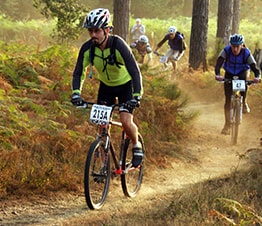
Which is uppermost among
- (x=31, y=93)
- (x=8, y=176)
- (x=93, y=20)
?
(x=93, y=20)

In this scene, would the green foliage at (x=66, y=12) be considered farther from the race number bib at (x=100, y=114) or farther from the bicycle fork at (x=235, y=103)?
the race number bib at (x=100, y=114)

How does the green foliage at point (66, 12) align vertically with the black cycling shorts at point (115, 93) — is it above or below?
above

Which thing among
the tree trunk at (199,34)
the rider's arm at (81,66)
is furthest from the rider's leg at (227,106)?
the tree trunk at (199,34)

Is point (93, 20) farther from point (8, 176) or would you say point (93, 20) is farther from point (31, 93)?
point (31, 93)

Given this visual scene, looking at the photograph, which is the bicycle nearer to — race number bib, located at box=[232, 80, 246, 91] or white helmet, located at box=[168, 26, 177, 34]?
race number bib, located at box=[232, 80, 246, 91]

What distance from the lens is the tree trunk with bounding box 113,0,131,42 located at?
13.4 m

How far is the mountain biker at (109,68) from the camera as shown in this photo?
627cm

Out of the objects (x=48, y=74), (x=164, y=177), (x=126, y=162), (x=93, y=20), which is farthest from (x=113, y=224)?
(x=48, y=74)

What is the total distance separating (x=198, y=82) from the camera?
17.6 m

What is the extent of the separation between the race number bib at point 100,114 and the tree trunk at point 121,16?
7.58 m

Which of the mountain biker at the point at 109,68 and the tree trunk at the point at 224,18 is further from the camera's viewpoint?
the tree trunk at the point at 224,18

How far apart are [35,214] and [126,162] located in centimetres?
154

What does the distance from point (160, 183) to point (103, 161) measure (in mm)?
2100

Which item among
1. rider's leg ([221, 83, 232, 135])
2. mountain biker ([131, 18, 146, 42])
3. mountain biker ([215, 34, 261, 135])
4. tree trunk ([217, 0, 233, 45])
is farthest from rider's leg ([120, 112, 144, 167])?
mountain biker ([131, 18, 146, 42])
